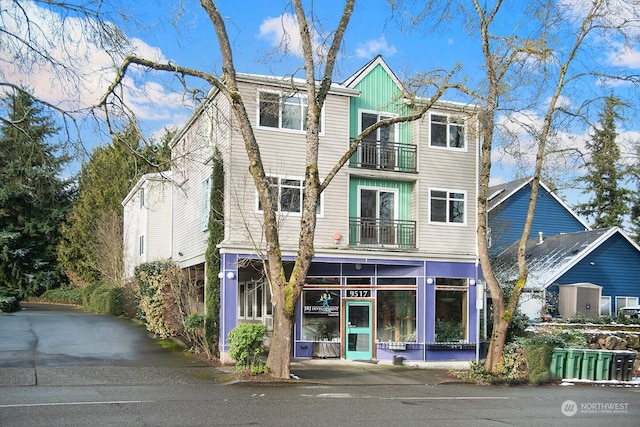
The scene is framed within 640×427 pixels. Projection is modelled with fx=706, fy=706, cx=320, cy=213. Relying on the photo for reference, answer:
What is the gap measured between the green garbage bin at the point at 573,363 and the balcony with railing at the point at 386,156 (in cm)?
807

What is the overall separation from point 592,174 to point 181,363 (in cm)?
3981

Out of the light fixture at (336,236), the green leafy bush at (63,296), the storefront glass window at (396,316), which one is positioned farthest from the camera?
the green leafy bush at (63,296)

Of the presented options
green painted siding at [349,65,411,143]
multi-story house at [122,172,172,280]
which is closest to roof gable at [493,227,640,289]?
green painted siding at [349,65,411,143]

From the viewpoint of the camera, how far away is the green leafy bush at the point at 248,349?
1764 centimetres

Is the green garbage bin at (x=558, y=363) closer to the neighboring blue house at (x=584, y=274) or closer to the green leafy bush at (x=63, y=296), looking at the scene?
the neighboring blue house at (x=584, y=274)

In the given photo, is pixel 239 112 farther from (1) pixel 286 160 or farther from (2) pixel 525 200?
(2) pixel 525 200

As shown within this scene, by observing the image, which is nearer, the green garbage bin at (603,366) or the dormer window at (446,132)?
the green garbage bin at (603,366)

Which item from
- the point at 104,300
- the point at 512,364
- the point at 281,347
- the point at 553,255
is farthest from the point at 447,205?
the point at 104,300

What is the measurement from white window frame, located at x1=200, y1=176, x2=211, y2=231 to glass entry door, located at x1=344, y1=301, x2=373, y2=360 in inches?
218

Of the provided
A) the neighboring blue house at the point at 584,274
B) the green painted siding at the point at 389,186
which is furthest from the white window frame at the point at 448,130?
the neighboring blue house at the point at 584,274

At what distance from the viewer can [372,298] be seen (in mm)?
24266

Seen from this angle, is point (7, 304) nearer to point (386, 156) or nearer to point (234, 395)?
point (386, 156)

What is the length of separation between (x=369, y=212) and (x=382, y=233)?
866 millimetres

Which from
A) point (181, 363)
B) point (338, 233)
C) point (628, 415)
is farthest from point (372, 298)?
point (628, 415)
